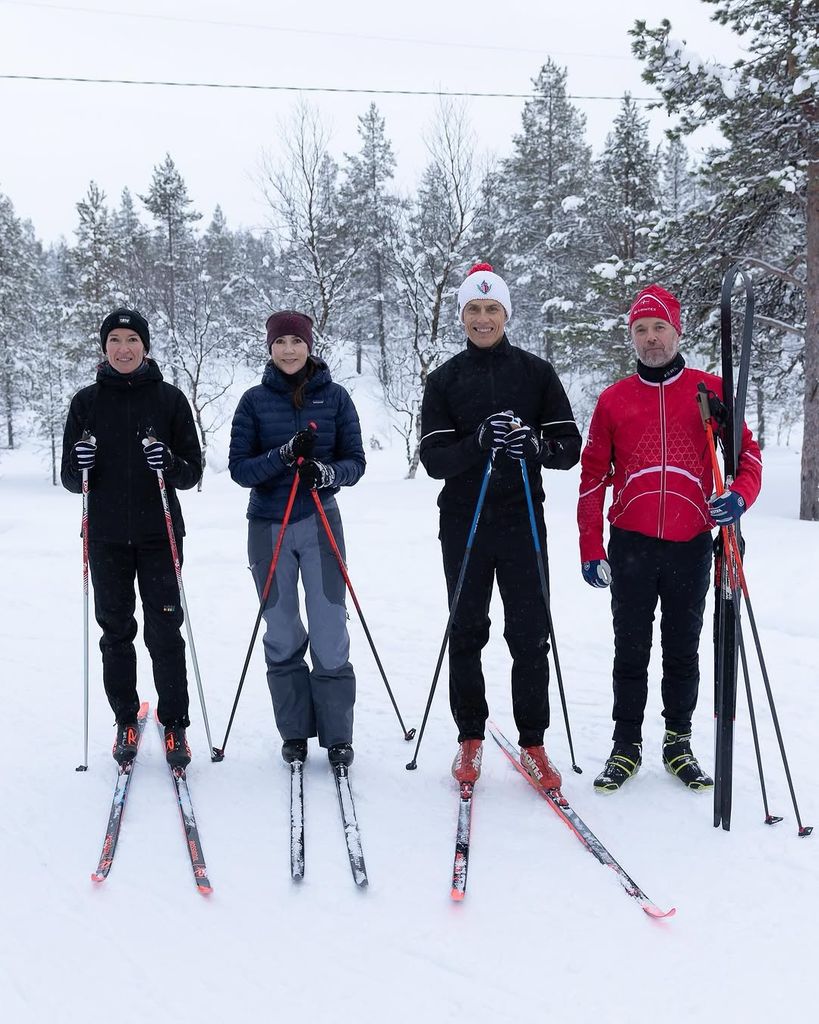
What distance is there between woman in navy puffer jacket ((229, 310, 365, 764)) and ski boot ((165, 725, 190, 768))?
20.6 inches

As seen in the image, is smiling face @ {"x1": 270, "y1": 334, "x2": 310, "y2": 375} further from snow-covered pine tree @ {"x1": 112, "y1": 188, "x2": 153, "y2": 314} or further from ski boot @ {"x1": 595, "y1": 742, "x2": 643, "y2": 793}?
snow-covered pine tree @ {"x1": 112, "y1": 188, "x2": 153, "y2": 314}

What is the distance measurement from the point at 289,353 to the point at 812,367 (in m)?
9.89

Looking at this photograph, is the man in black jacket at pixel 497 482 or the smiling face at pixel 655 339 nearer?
the smiling face at pixel 655 339

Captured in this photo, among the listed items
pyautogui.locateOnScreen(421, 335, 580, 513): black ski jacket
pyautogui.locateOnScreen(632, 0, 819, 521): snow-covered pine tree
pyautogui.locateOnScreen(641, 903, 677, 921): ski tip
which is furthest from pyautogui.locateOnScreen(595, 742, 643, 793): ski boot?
pyautogui.locateOnScreen(632, 0, 819, 521): snow-covered pine tree

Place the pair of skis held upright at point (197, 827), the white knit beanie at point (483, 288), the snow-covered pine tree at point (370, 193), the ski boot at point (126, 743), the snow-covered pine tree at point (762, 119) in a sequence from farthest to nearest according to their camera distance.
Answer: the snow-covered pine tree at point (370, 193) < the snow-covered pine tree at point (762, 119) < the ski boot at point (126, 743) < the white knit beanie at point (483, 288) < the pair of skis held upright at point (197, 827)

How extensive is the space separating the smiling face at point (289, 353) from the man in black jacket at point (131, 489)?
651 millimetres

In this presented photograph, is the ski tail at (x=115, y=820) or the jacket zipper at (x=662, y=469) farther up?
the jacket zipper at (x=662, y=469)

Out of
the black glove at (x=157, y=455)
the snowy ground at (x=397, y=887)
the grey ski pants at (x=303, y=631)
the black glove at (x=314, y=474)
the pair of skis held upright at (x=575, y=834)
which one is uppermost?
the black glove at (x=157, y=455)

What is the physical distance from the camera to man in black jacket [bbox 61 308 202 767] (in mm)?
3646

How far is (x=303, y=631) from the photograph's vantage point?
3.79 m

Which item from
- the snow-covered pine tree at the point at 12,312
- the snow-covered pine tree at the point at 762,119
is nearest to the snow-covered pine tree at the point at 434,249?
the snow-covered pine tree at the point at 762,119

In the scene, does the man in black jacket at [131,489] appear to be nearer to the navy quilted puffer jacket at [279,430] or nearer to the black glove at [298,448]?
the navy quilted puffer jacket at [279,430]

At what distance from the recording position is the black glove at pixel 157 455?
139 inches

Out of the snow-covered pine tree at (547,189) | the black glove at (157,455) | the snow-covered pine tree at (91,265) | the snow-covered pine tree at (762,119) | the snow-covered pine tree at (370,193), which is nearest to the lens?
the black glove at (157,455)
